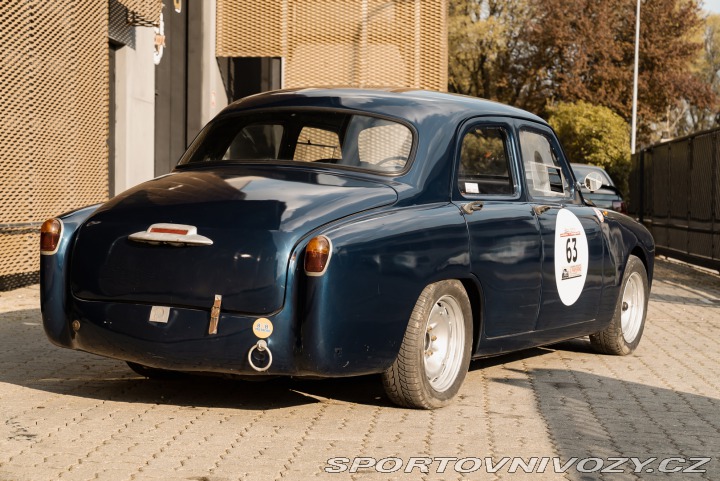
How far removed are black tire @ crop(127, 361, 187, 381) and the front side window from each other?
2467mm

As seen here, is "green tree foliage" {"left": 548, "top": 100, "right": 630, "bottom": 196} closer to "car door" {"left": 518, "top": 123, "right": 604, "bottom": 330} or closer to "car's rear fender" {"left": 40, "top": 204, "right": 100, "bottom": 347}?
"car door" {"left": 518, "top": 123, "right": 604, "bottom": 330}

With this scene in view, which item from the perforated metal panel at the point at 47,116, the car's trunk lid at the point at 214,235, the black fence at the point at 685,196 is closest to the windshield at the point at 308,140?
the car's trunk lid at the point at 214,235

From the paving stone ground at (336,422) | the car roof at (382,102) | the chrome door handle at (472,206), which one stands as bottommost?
the paving stone ground at (336,422)

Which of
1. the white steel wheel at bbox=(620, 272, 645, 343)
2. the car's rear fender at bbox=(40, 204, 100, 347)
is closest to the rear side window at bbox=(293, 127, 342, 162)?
the car's rear fender at bbox=(40, 204, 100, 347)

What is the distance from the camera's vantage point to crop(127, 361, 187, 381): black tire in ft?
23.9

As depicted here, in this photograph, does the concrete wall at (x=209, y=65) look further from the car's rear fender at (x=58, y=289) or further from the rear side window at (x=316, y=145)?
the car's rear fender at (x=58, y=289)

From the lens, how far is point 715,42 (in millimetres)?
71188

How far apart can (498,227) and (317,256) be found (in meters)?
1.66

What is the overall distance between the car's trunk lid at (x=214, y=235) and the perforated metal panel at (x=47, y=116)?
6206mm

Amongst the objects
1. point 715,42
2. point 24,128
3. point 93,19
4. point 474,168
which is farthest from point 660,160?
point 715,42

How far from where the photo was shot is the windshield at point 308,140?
690 cm

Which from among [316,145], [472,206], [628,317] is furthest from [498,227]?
[628,317]

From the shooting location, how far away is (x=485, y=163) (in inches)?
298

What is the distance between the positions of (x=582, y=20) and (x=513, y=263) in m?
42.7
